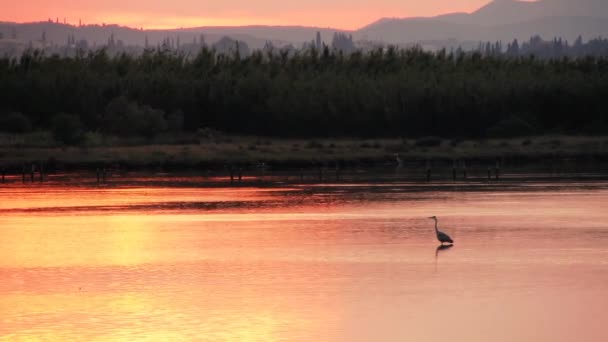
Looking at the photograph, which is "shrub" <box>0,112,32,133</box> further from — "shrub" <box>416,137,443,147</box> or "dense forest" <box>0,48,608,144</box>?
"shrub" <box>416,137,443,147</box>

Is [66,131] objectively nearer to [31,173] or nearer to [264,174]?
[31,173]

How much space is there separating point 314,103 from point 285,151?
8845 mm

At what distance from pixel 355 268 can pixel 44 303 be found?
5644 millimetres

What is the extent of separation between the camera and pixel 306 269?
2194cm

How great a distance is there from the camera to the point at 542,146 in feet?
190

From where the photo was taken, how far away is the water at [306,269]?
16.7 meters

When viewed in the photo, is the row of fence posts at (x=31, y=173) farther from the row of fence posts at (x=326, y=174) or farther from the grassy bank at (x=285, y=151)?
the row of fence posts at (x=326, y=174)

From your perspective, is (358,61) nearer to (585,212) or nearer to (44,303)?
(585,212)

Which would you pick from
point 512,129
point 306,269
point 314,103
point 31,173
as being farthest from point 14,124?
point 306,269

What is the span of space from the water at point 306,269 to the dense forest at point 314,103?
26012mm

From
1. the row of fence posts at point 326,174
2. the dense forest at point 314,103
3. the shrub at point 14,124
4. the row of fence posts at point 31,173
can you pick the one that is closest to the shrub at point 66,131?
the dense forest at point 314,103

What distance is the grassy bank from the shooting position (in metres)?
54.4

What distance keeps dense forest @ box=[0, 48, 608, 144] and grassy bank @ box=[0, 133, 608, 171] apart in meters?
2.73

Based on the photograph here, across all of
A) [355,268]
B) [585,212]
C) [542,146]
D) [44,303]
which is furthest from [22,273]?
[542,146]
